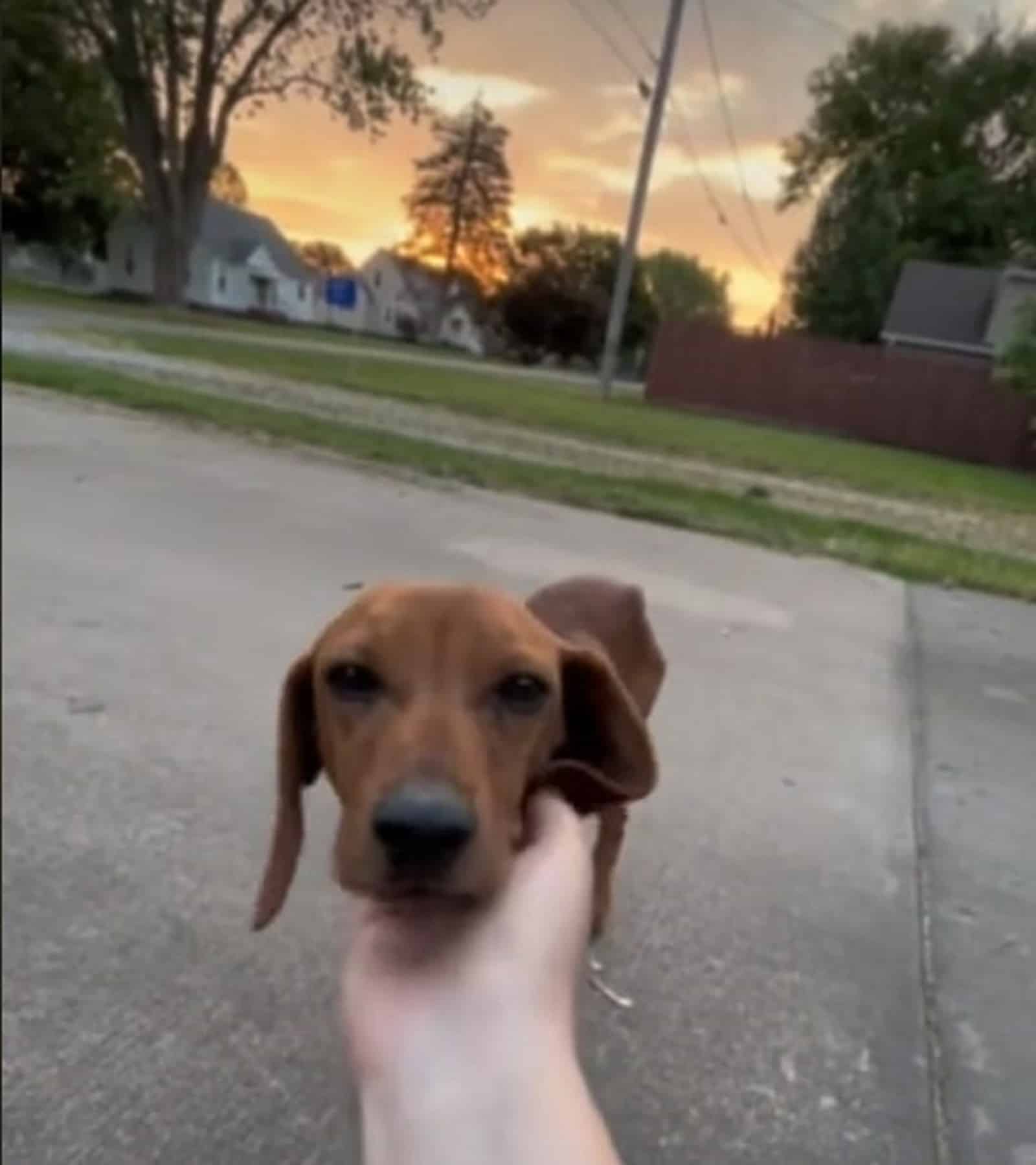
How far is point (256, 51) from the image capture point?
90 cm

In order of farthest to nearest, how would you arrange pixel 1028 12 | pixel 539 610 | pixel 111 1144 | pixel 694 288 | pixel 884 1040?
pixel 884 1040, pixel 111 1144, pixel 539 610, pixel 694 288, pixel 1028 12

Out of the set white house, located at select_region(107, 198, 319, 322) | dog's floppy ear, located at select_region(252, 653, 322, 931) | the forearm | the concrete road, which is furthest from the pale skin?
white house, located at select_region(107, 198, 319, 322)

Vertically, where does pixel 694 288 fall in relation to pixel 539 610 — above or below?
above

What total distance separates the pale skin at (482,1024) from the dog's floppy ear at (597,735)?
0.04 metres

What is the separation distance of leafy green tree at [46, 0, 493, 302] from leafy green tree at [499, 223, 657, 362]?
136 mm

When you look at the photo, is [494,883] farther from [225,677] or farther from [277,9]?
[225,677]

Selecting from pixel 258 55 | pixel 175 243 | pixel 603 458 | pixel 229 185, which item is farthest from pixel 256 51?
pixel 603 458

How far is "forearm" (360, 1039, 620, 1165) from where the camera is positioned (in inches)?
28.8

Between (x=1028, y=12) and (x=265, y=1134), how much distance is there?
4.95 ft

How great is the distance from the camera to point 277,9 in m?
0.88

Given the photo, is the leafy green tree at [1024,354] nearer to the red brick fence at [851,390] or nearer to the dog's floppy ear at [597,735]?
the red brick fence at [851,390]

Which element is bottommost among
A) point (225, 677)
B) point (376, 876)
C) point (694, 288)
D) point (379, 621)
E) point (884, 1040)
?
point (225, 677)

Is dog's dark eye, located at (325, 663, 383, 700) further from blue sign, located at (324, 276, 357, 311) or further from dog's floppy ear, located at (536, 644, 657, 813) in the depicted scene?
blue sign, located at (324, 276, 357, 311)

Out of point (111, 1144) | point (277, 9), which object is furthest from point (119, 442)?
point (277, 9)
